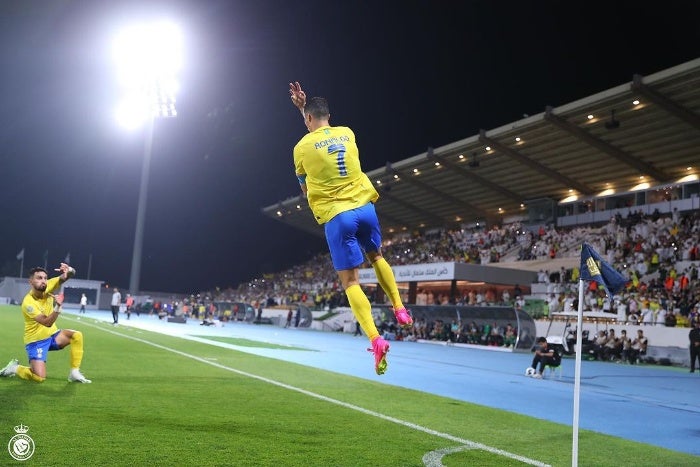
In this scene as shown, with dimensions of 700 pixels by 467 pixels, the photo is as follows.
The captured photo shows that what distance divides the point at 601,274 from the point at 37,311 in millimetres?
7083

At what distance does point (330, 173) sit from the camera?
4.91 meters

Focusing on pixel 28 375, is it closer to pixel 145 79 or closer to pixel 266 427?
pixel 266 427

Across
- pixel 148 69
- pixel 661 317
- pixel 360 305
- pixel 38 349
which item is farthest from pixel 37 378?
pixel 148 69

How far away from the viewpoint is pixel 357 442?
5.59 m

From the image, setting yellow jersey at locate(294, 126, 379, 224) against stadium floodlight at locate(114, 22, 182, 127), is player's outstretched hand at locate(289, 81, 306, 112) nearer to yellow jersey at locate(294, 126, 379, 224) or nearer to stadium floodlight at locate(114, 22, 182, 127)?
yellow jersey at locate(294, 126, 379, 224)

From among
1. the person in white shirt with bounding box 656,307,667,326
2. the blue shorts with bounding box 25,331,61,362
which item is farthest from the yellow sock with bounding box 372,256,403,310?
the person in white shirt with bounding box 656,307,667,326

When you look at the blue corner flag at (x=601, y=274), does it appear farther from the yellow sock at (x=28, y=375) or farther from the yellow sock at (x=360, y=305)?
the yellow sock at (x=28, y=375)

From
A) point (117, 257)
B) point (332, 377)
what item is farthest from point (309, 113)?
point (117, 257)

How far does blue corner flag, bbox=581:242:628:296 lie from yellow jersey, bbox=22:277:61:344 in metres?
6.61

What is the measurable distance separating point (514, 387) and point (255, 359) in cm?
605

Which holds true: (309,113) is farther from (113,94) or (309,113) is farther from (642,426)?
(113,94)

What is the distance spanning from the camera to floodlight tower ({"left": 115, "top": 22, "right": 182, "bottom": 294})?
40.7 meters

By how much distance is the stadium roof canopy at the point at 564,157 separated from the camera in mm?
30391

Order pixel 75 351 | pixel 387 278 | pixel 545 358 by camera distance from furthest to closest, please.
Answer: pixel 545 358
pixel 75 351
pixel 387 278
